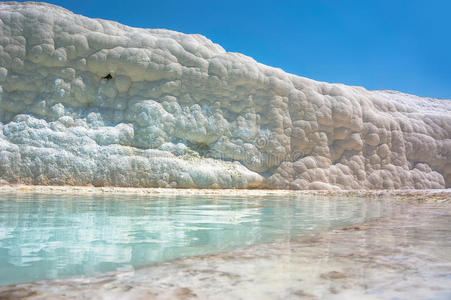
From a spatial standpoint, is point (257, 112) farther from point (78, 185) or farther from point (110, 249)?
point (110, 249)

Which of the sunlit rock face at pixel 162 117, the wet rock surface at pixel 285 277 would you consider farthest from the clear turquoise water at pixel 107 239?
the sunlit rock face at pixel 162 117

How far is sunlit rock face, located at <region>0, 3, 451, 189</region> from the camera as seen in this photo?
11.0 m

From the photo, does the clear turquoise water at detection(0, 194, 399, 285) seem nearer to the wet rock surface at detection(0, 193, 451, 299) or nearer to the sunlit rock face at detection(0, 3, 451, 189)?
the wet rock surface at detection(0, 193, 451, 299)

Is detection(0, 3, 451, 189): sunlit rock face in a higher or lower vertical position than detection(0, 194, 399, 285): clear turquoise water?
higher

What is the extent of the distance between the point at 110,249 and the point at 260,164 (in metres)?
11.1

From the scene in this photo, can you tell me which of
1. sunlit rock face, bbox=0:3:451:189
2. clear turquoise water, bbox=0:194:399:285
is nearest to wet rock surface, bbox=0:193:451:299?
clear turquoise water, bbox=0:194:399:285

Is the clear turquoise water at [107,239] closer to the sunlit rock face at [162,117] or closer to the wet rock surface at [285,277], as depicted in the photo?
the wet rock surface at [285,277]

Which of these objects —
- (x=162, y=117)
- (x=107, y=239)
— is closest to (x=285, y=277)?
(x=107, y=239)

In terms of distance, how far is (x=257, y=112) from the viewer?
13445mm

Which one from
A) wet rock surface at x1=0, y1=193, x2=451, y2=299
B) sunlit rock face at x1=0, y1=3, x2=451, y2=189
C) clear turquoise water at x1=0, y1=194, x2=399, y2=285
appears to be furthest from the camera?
sunlit rock face at x1=0, y1=3, x2=451, y2=189

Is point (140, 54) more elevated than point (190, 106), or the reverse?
point (140, 54)

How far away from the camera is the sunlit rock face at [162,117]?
1104cm

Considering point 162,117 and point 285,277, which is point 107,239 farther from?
point 162,117

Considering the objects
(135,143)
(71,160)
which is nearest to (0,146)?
(71,160)
